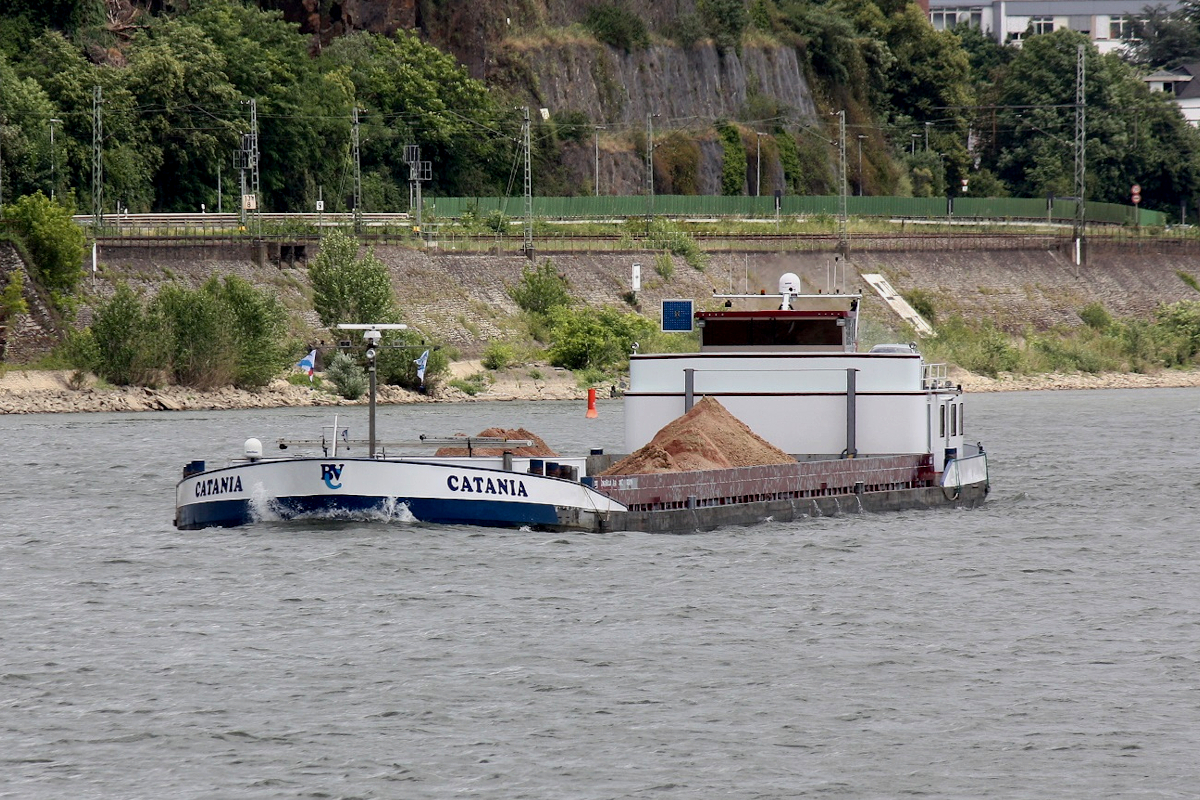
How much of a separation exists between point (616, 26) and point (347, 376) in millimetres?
75101

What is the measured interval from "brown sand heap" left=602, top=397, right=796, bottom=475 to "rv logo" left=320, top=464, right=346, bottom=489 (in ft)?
23.5

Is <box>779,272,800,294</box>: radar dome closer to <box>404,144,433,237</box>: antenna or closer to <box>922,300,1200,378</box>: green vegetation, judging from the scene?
<box>922,300,1200,378</box>: green vegetation

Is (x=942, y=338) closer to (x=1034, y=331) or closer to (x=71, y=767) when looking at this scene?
(x=1034, y=331)

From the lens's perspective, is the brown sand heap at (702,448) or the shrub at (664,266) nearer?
the brown sand heap at (702,448)

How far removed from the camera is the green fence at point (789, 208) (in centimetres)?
14612

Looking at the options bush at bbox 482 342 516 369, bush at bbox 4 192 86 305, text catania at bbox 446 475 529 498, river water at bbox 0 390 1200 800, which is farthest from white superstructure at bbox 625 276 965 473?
bush at bbox 482 342 516 369

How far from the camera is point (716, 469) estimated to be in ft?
132

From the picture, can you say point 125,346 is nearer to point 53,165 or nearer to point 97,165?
point 97,165

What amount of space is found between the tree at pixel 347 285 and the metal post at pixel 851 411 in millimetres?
61489

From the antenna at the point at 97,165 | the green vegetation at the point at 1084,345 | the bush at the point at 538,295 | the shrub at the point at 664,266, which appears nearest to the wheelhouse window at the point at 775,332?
the antenna at the point at 97,165

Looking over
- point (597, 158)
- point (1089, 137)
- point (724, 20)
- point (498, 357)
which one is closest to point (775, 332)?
point (498, 357)

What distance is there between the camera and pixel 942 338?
132250 mm

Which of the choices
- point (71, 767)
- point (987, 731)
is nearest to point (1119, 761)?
point (987, 731)

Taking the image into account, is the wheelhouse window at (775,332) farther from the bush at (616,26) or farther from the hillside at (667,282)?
the bush at (616,26)
